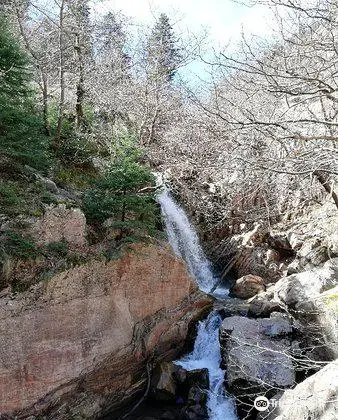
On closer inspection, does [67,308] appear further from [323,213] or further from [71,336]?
[323,213]

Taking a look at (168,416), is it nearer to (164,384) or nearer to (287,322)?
(164,384)

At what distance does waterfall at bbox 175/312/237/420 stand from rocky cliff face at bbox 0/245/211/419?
47 centimetres

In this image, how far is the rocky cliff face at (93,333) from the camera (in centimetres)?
733

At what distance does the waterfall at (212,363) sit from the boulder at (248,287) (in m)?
2.17

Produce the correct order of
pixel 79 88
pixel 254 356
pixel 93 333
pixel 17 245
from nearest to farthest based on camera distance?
pixel 17 245 < pixel 93 333 < pixel 254 356 < pixel 79 88

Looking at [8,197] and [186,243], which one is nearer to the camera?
[8,197]

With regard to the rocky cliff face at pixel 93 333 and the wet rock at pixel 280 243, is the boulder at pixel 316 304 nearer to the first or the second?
the wet rock at pixel 280 243

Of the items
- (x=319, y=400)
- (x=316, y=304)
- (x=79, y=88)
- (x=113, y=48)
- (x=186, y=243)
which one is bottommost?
(x=316, y=304)

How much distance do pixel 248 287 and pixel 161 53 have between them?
28.6ft

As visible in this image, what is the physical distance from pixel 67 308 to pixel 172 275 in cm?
307

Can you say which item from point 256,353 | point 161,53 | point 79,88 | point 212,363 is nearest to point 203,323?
point 212,363

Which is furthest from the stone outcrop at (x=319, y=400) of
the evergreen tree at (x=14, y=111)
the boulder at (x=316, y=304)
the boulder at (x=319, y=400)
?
the evergreen tree at (x=14, y=111)

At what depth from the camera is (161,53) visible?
13.8 metres

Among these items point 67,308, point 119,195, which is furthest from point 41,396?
point 119,195
